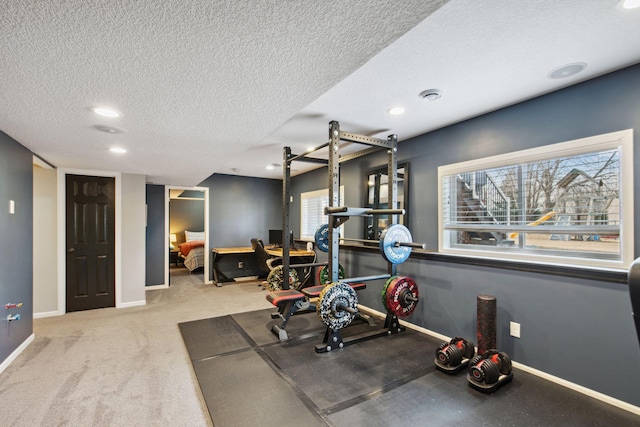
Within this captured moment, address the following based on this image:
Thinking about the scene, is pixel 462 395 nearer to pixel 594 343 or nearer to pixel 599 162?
pixel 594 343

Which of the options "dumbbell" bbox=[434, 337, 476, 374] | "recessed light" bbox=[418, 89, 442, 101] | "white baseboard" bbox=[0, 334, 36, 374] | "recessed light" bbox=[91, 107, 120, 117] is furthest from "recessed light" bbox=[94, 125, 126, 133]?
"dumbbell" bbox=[434, 337, 476, 374]

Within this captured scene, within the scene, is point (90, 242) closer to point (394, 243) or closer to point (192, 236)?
point (192, 236)

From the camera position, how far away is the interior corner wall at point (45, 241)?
4.08m

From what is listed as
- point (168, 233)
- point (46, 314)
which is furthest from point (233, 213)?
point (46, 314)

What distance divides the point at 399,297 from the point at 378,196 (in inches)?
65.0

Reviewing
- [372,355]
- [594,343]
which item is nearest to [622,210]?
[594,343]

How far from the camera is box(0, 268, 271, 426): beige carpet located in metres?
1.97

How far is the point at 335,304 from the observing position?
9.62 feet

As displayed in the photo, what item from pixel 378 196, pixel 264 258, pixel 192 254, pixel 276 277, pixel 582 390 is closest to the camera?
pixel 582 390

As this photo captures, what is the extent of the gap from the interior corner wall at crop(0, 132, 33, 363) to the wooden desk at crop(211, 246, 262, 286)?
120 inches

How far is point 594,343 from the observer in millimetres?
2178

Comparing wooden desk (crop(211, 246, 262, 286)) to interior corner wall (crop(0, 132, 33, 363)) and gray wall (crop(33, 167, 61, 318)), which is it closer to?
gray wall (crop(33, 167, 61, 318))

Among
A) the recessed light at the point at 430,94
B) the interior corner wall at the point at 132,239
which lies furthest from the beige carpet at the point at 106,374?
the recessed light at the point at 430,94

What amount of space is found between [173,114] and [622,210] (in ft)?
11.0
